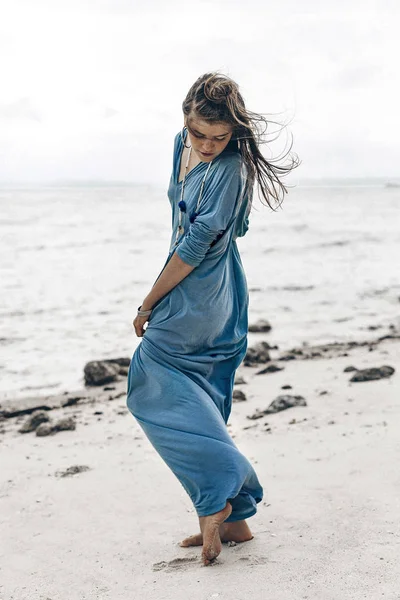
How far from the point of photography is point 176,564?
3.39 metres

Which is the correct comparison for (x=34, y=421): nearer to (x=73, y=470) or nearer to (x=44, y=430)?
(x=44, y=430)

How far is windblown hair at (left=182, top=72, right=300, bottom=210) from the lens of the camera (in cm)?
315

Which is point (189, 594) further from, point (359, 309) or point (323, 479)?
point (359, 309)

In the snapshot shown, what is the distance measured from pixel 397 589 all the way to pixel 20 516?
1.98 meters

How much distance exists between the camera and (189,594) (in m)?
3.04

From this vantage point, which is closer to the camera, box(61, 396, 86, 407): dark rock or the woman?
the woman

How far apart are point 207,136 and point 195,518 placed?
1.85 m

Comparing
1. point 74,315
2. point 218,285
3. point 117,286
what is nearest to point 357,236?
point 117,286

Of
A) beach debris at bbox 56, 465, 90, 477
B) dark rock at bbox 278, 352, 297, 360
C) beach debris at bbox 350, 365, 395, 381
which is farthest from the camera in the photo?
dark rock at bbox 278, 352, 297, 360

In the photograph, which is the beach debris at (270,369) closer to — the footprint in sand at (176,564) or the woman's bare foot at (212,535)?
the footprint in sand at (176,564)

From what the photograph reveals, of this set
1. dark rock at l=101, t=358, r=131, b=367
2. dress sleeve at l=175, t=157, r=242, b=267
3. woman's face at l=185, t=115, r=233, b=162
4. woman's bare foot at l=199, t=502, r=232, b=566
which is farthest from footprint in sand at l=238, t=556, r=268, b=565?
dark rock at l=101, t=358, r=131, b=367

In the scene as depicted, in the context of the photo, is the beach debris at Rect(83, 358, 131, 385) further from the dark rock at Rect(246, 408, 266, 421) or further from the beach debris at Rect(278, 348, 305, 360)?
the dark rock at Rect(246, 408, 266, 421)

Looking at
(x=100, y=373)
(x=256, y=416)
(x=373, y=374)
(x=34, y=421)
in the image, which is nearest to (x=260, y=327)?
(x=100, y=373)

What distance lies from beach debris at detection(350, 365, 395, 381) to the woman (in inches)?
122
